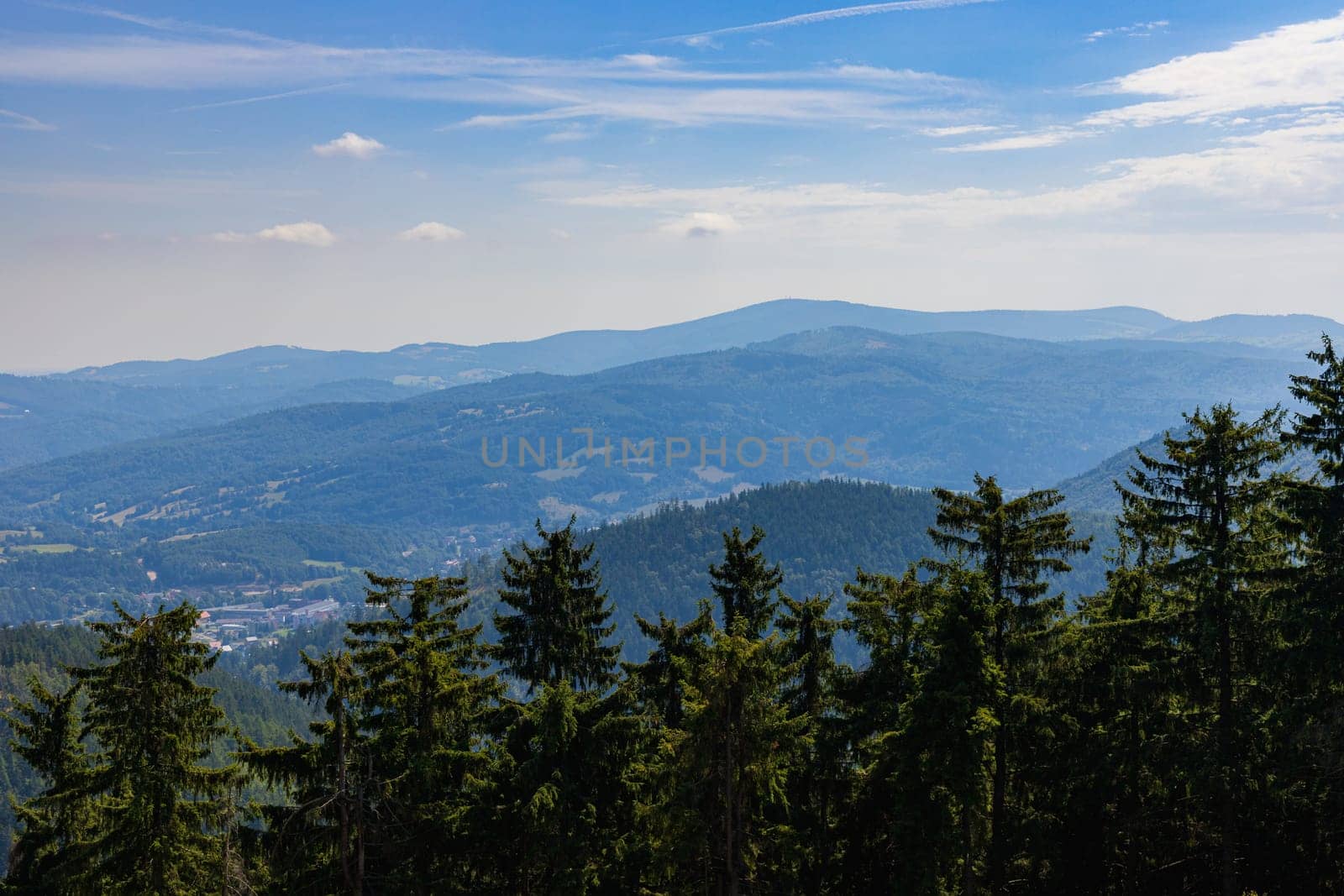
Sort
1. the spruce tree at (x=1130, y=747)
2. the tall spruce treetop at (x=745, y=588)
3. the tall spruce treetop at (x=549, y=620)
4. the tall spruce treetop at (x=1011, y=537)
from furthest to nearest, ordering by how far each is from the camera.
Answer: the tall spruce treetop at (x=549, y=620), the tall spruce treetop at (x=745, y=588), the tall spruce treetop at (x=1011, y=537), the spruce tree at (x=1130, y=747)

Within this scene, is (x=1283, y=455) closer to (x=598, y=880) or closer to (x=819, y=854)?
(x=819, y=854)

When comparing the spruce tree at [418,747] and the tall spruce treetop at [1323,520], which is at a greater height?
the tall spruce treetop at [1323,520]

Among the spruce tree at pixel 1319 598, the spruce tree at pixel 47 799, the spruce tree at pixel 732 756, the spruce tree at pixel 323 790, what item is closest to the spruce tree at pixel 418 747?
the spruce tree at pixel 323 790

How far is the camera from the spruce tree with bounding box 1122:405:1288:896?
1035 inches

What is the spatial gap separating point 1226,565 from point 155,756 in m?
27.0

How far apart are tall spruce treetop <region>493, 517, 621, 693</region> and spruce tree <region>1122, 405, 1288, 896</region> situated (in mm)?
17767

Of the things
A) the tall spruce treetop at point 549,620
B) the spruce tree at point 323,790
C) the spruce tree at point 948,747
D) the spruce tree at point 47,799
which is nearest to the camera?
the spruce tree at point 323,790

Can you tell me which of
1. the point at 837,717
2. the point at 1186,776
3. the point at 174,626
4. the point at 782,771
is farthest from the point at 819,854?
the point at 174,626

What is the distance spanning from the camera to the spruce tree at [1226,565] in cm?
2628

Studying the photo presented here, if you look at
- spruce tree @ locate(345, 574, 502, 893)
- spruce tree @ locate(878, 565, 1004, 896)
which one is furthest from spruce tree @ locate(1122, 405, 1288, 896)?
spruce tree @ locate(345, 574, 502, 893)

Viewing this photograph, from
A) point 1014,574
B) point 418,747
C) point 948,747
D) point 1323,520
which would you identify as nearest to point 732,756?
point 948,747

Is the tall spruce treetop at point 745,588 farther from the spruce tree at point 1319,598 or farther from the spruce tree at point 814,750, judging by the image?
the spruce tree at point 1319,598

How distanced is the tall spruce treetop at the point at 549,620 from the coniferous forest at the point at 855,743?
1.82m

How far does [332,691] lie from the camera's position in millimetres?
25281
